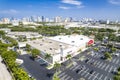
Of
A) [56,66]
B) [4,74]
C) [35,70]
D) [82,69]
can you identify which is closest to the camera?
[4,74]

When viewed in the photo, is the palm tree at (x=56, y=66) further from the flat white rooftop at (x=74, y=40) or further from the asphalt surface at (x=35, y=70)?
the flat white rooftop at (x=74, y=40)

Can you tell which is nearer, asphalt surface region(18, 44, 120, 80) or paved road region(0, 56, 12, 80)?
paved road region(0, 56, 12, 80)

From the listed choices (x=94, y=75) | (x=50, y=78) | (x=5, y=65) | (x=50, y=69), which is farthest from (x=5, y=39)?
(x=94, y=75)

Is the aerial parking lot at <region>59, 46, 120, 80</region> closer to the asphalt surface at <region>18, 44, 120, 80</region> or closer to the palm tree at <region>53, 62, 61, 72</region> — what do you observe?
the asphalt surface at <region>18, 44, 120, 80</region>

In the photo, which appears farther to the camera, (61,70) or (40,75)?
(61,70)

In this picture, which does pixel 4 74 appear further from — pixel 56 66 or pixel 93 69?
pixel 93 69

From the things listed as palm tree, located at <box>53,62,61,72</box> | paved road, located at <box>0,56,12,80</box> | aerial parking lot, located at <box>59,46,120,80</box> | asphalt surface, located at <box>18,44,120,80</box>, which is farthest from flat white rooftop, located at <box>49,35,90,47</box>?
paved road, located at <box>0,56,12,80</box>

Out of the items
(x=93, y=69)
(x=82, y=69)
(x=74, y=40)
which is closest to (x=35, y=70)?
(x=82, y=69)

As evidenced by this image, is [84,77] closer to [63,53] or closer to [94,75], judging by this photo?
[94,75]
